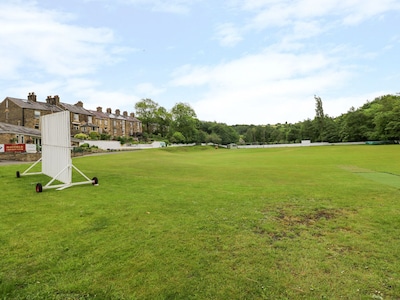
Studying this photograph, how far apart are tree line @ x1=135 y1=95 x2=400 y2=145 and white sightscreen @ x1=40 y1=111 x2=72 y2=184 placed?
63.6 metres

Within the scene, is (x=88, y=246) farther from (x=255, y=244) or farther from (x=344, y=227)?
(x=344, y=227)

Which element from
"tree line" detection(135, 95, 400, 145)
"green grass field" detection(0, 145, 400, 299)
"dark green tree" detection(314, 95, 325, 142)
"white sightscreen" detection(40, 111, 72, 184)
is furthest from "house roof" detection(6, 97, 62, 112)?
"dark green tree" detection(314, 95, 325, 142)

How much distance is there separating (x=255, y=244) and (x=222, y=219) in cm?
158

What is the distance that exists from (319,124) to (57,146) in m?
99.2

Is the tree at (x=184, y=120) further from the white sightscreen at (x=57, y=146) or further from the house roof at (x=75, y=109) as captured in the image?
the white sightscreen at (x=57, y=146)

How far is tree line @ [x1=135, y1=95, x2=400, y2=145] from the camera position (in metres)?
69.1

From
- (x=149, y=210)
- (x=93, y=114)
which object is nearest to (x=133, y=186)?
(x=149, y=210)

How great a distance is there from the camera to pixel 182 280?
11.4 ft

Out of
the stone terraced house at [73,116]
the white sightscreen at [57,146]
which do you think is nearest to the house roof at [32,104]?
the stone terraced house at [73,116]

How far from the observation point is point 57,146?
1156 centimetres

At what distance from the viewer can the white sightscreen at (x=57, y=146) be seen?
10.6 metres

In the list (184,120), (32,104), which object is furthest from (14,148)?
(184,120)

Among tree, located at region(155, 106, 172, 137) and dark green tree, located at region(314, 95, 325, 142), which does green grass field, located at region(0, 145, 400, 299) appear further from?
dark green tree, located at region(314, 95, 325, 142)

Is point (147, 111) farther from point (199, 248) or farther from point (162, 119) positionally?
point (199, 248)
